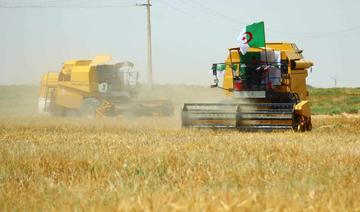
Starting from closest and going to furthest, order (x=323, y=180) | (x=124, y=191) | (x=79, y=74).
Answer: (x=124, y=191), (x=323, y=180), (x=79, y=74)

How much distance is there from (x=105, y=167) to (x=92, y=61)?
21803 mm

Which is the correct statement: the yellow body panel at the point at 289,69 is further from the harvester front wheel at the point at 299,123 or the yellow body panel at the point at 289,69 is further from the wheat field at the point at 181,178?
the wheat field at the point at 181,178

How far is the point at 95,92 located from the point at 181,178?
22.2 metres

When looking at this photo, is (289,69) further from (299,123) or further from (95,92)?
(95,92)

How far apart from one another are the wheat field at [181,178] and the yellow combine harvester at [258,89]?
579 cm

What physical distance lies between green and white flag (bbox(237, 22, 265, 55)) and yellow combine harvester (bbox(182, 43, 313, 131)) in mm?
363

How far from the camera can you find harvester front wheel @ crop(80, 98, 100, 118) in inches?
1069

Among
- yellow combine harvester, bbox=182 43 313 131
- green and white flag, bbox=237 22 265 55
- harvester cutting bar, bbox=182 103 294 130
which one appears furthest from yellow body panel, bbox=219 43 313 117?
harvester cutting bar, bbox=182 103 294 130

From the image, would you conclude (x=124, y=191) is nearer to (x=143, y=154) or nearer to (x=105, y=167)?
(x=105, y=167)

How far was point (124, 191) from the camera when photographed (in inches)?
169

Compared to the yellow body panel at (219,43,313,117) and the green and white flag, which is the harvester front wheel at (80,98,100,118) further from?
the green and white flag

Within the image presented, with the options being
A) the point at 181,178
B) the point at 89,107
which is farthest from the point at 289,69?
the point at 89,107

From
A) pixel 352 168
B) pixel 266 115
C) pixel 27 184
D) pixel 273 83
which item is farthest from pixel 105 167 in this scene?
pixel 273 83

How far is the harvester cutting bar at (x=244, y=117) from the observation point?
1517cm
